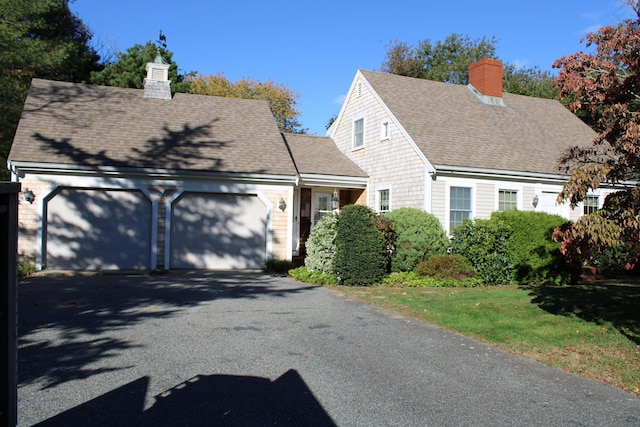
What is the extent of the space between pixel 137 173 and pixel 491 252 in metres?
9.84

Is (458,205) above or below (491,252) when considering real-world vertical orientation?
above

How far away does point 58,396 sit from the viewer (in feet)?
15.3

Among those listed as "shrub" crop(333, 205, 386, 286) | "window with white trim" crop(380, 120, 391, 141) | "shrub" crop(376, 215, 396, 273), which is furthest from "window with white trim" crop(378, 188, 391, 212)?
"shrub" crop(333, 205, 386, 286)

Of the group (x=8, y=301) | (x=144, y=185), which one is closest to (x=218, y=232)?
(x=144, y=185)

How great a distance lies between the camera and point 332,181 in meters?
18.7

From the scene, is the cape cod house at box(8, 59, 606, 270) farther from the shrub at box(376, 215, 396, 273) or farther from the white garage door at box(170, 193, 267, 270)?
the shrub at box(376, 215, 396, 273)

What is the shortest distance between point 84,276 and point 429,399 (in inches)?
454

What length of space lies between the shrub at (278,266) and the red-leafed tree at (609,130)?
374 inches

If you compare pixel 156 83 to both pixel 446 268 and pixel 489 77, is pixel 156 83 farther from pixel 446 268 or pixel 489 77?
pixel 489 77

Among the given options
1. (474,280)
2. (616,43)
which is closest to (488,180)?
(474,280)

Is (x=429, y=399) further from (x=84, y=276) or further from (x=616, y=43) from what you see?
(x=84, y=276)

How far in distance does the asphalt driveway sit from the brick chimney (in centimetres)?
1507

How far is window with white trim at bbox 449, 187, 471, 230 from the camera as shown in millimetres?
16203

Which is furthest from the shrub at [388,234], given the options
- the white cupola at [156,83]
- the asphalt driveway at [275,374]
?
the white cupola at [156,83]
